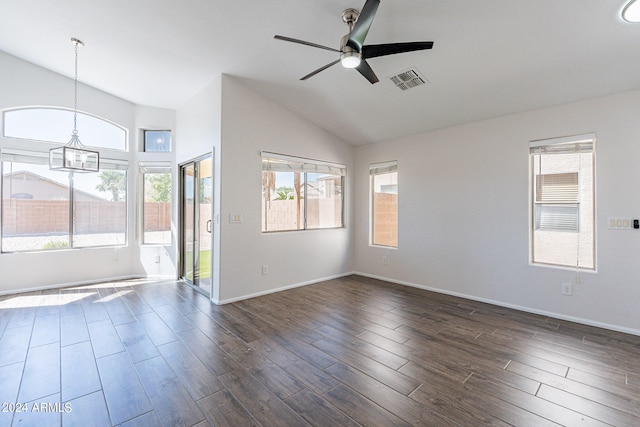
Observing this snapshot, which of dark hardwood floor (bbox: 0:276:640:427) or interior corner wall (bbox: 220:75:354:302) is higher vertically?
interior corner wall (bbox: 220:75:354:302)

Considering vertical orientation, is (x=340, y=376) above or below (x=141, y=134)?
below

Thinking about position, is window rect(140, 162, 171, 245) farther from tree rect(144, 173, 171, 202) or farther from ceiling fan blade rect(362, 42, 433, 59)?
ceiling fan blade rect(362, 42, 433, 59)

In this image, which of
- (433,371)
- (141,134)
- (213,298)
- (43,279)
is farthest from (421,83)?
(43,279)

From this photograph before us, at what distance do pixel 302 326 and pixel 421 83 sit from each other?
10.9 feet

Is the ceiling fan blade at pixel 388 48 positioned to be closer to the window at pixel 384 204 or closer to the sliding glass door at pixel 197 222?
the sliding glass door at pixel 197 222

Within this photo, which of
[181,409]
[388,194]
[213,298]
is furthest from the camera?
[388,194]

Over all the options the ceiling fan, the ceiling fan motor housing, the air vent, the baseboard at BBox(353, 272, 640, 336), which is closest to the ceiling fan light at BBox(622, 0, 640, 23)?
the ceiling fan

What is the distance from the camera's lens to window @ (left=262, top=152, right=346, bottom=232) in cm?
455

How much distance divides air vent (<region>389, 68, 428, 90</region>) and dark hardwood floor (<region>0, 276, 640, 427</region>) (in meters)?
2.96

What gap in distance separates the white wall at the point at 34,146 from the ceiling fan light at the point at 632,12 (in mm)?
6275

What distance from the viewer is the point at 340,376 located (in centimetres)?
224

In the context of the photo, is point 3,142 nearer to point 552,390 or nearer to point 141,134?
point 141,134

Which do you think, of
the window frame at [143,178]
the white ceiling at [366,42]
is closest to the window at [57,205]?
the window frame at [143,178]

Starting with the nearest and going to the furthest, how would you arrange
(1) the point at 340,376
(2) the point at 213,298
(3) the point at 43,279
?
(1) the point at 340,376 < (2) the point at 213,298 < (3) the point at 43,279
